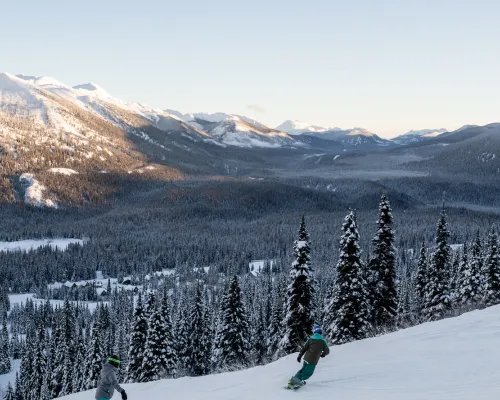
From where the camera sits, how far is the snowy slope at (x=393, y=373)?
13.3 metres

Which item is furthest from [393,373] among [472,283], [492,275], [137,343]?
[472,283]

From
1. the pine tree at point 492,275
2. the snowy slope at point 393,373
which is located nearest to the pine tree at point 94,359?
the snowy slope at point 393,373

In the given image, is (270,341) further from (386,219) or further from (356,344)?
(356,344)

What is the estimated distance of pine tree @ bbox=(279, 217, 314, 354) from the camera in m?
34.2

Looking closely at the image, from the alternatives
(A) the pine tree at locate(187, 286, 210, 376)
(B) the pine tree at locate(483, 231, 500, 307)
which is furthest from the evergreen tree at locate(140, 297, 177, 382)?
(B) the pine tree at locate(483, 231, 500, 307)

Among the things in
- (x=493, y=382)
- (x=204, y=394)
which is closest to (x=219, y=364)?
(x=204, y=394)

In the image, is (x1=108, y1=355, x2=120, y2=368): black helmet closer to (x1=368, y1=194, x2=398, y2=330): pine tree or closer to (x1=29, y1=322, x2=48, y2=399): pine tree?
(x1=368, y1=194, x2=398, y2=330): pine tree

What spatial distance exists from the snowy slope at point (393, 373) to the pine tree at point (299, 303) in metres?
12.4

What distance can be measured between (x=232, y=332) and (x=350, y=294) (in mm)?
15176

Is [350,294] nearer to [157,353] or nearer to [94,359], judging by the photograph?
[157,353]

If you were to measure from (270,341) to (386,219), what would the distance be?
20530 mm

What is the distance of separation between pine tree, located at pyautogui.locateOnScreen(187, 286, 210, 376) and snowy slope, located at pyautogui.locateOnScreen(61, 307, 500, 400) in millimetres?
31622

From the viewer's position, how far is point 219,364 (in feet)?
145

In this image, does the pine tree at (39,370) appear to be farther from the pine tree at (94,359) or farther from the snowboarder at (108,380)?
the snowboarder at (108,380)
